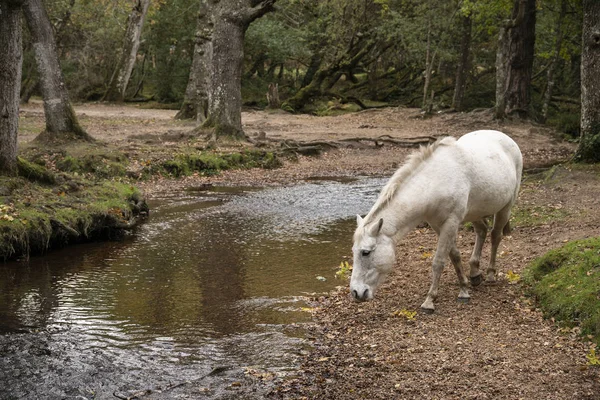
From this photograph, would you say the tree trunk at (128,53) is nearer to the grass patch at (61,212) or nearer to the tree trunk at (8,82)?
the tree trunk at (8,82)

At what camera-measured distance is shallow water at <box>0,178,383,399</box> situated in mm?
6371

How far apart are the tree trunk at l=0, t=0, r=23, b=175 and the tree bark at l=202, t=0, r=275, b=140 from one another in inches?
389

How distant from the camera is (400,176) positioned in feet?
25.0

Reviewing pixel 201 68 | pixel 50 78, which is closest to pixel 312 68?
pixel 201 68

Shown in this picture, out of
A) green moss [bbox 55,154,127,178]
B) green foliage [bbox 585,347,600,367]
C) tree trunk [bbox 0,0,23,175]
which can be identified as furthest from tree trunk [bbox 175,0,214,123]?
green foliage [bbox 585,347,600,367]

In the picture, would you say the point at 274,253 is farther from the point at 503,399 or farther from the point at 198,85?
the point at 198,85

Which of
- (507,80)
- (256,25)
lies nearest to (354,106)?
(256,25)

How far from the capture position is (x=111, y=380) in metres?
6.25

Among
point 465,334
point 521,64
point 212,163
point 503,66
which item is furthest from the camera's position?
point 503,66

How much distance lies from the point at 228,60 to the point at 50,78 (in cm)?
593

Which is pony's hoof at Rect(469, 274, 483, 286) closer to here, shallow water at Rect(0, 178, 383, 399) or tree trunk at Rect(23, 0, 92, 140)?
shallow water at Rect(0, 178, 383, 399)

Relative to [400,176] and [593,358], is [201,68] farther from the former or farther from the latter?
[593,358]

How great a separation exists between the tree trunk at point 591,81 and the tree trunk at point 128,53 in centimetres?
2418

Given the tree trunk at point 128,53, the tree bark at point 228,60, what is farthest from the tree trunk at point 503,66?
the tree trunk at point 128,53
